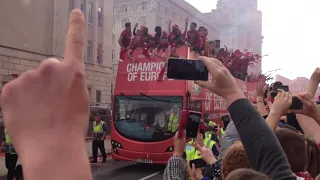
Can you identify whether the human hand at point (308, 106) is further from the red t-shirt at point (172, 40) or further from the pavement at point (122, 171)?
the red t-shirt at point (172, 40)

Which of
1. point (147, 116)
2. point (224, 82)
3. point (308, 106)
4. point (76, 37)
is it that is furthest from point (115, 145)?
point (76, 37)

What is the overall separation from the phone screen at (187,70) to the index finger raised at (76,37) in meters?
1.12

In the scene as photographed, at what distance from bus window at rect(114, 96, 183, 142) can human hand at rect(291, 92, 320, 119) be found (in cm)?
689

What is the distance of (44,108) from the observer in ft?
2.63

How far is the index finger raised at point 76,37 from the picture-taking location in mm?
863

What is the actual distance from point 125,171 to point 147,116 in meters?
2.05

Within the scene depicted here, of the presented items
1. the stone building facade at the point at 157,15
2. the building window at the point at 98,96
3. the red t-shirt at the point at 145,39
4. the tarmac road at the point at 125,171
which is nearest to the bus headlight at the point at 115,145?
the tarmac road at the point at 125,171

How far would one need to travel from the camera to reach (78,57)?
858 mm

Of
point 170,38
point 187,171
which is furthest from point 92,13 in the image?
point 187,171

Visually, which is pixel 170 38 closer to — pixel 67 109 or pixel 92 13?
pixel 67 109

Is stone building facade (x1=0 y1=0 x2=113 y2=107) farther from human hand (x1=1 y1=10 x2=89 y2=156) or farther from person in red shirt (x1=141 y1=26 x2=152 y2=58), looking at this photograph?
human hand (x1=1 y1=10 x2=89 y2=156)

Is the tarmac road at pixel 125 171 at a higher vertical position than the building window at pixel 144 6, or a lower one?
lower

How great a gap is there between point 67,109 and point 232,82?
98cm

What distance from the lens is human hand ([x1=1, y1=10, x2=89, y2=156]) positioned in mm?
798
